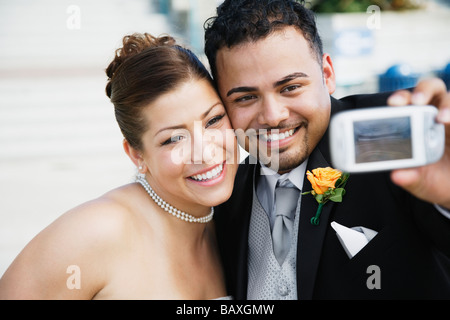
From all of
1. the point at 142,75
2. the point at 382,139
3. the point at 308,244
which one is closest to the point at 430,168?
the point at 382,139

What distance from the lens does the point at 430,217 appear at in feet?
5.14

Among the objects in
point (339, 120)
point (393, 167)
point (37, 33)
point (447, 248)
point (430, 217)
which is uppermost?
point (37, 33)

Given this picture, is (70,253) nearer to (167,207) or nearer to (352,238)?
(167,207)

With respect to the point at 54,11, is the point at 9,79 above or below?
below

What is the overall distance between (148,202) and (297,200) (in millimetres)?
781

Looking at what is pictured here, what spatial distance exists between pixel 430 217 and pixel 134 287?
1319 mm

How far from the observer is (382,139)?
111 centimetres

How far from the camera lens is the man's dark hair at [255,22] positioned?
211 cm

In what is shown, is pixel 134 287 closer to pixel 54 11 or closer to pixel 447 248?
pixel 447 248

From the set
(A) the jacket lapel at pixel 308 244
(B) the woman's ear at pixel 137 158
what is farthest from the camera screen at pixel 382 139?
(B) the woman's ear at pixel 137 158

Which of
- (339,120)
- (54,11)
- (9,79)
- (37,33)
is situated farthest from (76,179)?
(339,120)

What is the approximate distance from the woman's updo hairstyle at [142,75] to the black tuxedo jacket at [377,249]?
819 millimetres

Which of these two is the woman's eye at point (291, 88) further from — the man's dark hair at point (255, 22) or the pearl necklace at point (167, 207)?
the pearl necklace at point (167, 207)

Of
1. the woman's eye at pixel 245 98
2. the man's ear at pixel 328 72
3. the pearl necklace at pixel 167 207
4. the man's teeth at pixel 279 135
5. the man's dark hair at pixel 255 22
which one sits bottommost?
the pearl necklace at pixel 167 207
